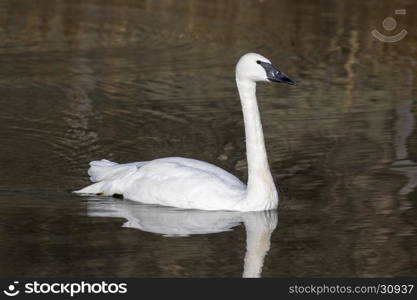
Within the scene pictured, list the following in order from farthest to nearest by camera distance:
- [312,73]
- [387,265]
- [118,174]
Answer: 1. [312,73]
2. [118,174]
3. [387,265]

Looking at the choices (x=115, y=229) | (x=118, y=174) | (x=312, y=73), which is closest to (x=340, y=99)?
(x=312, y=73)

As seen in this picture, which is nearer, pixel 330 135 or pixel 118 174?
pixel 118 174

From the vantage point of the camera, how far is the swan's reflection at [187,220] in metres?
10.7

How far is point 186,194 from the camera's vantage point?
37.3 ft

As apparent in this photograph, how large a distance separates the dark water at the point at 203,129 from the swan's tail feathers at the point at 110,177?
0.47 feet

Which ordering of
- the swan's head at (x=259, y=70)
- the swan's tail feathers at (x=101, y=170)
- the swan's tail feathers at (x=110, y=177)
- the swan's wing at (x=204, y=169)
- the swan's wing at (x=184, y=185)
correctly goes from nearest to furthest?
the swan's head at (x=259, y=70) < the swan's wing at (x=184, y=185) < the swan's wing at (x=204, y=169) < the swan's tail feathers at (x=110, y=177) < the swan's tail feathers at (x=101, y=170)

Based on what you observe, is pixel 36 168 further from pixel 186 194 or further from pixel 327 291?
pixel 327 291

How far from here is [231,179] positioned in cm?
1159

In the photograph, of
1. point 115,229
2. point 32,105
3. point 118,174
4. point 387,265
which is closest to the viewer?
point 387,265

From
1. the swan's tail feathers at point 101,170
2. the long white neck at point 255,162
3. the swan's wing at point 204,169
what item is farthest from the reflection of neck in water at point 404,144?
the swan's tail feathers at point 101,170

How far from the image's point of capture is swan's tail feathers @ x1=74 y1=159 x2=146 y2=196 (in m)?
11.9

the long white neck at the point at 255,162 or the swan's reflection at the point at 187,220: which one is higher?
the long white neck at the point at 255,162

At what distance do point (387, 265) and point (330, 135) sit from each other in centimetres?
436

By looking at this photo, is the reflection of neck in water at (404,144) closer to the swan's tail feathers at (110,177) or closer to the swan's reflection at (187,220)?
the swan's reflection at (187,220)
